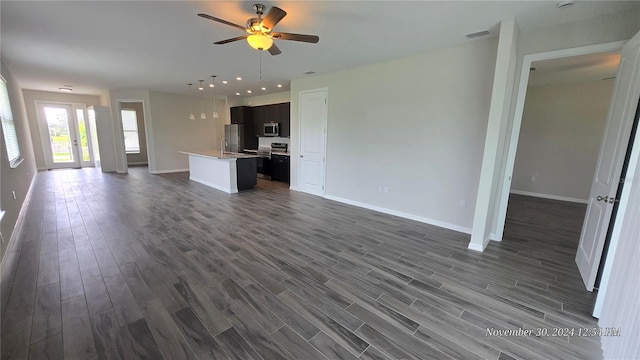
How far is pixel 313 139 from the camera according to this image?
5.75m

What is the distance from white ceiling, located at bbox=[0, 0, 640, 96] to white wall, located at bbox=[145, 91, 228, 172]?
2.89 meters

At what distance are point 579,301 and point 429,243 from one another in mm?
1418

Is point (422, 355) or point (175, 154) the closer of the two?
point (422, 355)

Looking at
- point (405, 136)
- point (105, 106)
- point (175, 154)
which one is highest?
point (105, 106)

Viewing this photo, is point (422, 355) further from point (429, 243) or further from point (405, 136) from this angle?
point (405, 136)

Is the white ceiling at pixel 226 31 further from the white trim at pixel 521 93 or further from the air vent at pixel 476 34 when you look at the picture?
the white trim at pixel 521 93

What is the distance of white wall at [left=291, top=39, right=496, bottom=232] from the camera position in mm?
3543

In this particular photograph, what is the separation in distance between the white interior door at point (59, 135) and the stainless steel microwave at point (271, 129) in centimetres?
726

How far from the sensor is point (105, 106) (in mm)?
8266

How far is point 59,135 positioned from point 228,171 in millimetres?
7772

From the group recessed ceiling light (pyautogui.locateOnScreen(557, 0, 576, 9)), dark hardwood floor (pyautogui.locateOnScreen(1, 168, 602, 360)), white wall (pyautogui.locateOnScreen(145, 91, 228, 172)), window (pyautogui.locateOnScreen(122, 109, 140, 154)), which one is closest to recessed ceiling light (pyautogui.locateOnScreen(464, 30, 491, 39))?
recessed ceiling light (pyautogui.locateOnScreen(557, 0, 576, 9))

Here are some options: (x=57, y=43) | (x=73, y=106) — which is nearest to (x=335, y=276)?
(x=57, y=43)

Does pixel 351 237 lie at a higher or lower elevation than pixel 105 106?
lower

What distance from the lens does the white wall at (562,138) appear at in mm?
5430
